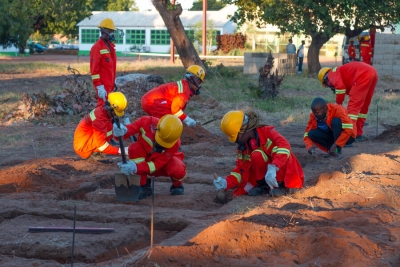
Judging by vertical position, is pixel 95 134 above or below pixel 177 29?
below

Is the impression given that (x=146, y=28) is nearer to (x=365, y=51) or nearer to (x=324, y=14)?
(x=324, y=14)

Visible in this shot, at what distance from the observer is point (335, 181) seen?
24.0 feet

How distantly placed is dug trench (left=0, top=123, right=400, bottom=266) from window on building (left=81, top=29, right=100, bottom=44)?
53557 millimetres

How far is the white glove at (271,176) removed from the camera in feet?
21.5

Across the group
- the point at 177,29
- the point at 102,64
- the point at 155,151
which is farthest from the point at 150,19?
the point at 155,151

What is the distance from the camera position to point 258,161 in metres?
6.87

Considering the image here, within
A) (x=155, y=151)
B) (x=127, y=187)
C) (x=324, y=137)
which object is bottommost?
(x=127, y=187)

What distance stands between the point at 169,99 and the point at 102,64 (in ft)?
5.49

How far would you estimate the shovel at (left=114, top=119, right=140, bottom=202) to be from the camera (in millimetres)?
6824

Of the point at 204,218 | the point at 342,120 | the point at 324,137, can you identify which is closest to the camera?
the point at 204,218

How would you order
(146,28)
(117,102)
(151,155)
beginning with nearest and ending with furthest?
(151,155) → (117,102) → (146,28)

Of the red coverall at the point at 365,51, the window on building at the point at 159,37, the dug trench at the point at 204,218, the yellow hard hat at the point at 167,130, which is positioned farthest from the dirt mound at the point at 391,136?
the window on building at the point at 159,37

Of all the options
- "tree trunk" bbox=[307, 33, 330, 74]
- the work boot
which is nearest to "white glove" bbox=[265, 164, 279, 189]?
the work boot

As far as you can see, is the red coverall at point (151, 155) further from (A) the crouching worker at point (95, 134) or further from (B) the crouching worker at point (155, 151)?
(A) the crouching worker at point (95, 134)
